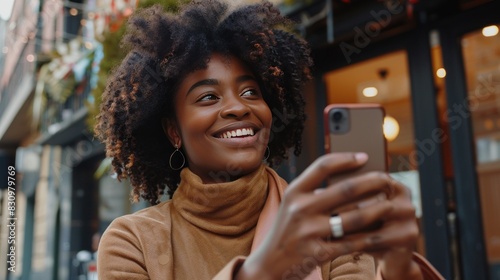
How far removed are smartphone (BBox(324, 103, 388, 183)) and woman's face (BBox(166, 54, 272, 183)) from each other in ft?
1.68

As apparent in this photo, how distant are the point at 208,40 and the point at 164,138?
40 centimetres

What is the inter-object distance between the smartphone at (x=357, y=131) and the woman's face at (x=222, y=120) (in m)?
0.51

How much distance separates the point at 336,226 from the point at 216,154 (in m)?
0.69

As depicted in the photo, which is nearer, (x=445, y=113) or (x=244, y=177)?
(x=244, y=177)

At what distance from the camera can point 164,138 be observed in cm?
205

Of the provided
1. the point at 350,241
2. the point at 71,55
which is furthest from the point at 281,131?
the point at 71,55

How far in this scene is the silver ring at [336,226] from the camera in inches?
39.7

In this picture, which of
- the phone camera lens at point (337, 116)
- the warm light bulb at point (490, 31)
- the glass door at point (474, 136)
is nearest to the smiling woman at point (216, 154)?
the phone camera lens at point (337, 116)

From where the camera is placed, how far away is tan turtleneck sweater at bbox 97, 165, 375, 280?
1.59m

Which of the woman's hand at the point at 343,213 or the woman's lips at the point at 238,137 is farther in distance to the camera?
the woman's lips at the point at 238,137

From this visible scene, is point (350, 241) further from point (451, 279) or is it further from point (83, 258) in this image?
point (83, 258)

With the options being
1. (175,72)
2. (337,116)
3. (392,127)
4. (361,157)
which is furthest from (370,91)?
(361,157)

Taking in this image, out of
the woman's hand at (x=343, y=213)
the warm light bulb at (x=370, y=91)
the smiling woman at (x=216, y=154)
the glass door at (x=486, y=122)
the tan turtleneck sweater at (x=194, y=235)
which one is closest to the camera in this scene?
the woman's hand at (x=343, y=213)

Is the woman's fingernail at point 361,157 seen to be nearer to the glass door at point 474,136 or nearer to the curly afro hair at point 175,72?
the curly afro hair at point 175,72
